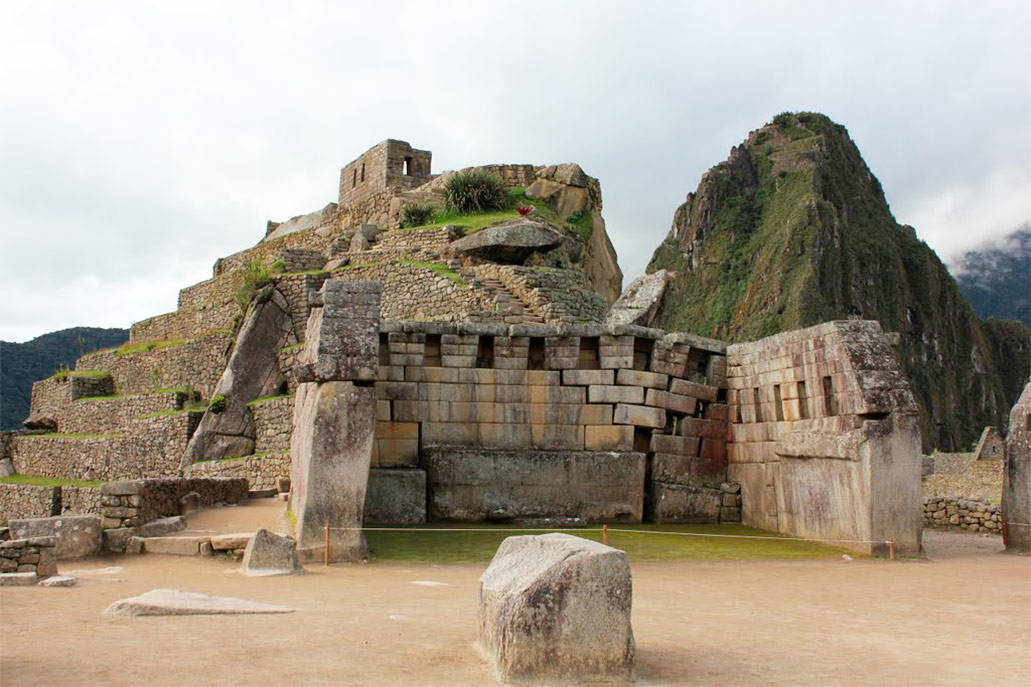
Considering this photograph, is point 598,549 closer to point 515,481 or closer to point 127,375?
point 515,481

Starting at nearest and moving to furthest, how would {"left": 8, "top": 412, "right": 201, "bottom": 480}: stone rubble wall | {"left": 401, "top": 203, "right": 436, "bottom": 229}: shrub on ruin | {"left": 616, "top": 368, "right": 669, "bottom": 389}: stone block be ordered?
{"left": 616, "top": 368, "right": 669, "bottom": 389}: stone block → {"left": 8, "top": 412, "right": 201, "bottom": 480}: stone rubble wall → {"left": 401, "top": 203, "right": 436, "bottom": 229}: shrub on ruin

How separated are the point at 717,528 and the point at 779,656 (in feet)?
28.5

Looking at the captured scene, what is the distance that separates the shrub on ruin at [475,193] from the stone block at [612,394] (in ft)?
55.8

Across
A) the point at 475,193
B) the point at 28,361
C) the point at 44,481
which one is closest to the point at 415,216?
the point at 475,193

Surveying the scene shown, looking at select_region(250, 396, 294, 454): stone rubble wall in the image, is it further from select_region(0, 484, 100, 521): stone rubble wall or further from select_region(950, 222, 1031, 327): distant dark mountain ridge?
select_region(950, 222, 1031, 327): distant dark mountain ridge

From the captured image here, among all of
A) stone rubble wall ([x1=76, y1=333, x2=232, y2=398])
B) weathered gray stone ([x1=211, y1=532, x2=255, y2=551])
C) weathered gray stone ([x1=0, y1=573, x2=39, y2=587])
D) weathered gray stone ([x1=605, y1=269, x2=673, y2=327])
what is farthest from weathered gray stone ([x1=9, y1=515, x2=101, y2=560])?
stone rubble wall ([x1=76, y1=333, x2=232, y2=398])

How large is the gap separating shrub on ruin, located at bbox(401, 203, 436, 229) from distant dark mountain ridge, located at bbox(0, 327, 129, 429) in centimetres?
3909

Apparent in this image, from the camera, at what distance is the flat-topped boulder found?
2702cm

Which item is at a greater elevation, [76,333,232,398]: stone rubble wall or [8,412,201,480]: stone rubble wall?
[76,333,232,398]: stone rubble wall

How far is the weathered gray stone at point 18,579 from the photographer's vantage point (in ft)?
29.3

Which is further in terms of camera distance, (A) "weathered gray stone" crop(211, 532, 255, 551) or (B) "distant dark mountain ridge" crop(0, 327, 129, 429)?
(B) "distant dark mountain ridge" crop(0, 327, 129, 429)

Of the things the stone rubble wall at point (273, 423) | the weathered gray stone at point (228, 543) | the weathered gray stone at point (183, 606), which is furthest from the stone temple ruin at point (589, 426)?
the weathered gray stone at point (183, 606)

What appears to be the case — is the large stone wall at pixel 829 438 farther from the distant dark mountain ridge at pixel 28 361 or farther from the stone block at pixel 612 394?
the distant dark mountain ridge at pixel 28 361

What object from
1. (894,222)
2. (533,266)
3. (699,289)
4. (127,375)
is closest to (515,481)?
(533,266)
